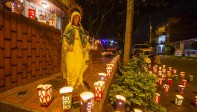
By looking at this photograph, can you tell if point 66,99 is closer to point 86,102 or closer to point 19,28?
point 86,102

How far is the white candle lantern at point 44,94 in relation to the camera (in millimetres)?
3367

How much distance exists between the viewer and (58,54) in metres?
7.64

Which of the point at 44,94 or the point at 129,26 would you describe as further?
the point at 129,26

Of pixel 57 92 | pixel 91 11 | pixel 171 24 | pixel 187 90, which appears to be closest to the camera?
pixel 57 92

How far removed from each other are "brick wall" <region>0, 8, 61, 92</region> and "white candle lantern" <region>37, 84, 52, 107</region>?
1.54 meters

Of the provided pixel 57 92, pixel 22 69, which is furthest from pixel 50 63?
pixel 57 92

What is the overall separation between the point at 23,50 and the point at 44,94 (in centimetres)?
231

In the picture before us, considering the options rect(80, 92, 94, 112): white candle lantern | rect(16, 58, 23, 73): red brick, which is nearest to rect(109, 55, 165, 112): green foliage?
rect(80, 92, 94, 112): white candle lantern

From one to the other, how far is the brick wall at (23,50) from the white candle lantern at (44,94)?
1540 mm

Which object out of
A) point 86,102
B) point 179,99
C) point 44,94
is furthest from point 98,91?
point 179,99

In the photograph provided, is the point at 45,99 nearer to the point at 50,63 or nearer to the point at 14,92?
the point at 14,92

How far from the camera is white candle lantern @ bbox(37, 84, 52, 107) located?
3.37 meters

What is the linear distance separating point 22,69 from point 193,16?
5130 cm

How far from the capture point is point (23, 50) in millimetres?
5055
